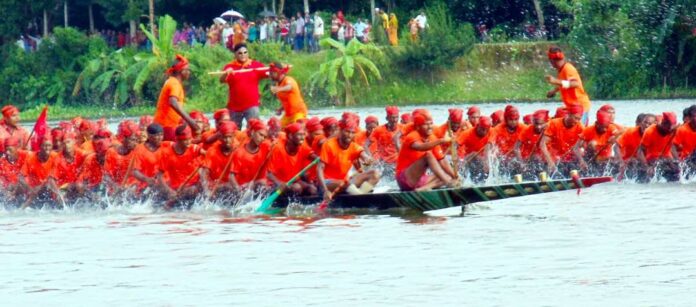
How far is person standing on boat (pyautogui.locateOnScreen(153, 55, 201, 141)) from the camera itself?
62.7 feet

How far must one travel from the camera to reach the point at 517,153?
20.8 metres

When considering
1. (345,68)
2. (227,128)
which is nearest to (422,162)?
(227,128)

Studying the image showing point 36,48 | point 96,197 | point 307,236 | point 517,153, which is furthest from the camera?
point 36,48

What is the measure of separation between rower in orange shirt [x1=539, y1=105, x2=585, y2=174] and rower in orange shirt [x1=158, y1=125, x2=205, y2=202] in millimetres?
4389

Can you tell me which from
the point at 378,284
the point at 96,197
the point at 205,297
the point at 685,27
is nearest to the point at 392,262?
the point at 378,284

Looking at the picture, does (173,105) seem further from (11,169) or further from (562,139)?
(562,139)

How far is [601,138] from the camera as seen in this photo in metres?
20.6

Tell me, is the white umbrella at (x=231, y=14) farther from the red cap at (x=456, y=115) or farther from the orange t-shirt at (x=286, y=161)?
the orange t-shirt at (x=286, y=161)

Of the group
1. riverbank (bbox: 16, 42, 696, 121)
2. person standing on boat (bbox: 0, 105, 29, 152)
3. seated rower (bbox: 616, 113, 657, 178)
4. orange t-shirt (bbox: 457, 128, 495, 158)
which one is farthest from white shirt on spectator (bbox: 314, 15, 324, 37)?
seated rower (bbox: 616, 113, 657, 178)

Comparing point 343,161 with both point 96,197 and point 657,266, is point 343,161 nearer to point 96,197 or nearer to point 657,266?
point 96,197

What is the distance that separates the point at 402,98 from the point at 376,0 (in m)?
3.76

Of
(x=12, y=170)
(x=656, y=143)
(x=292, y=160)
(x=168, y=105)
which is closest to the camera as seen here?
(x=292, y=160)

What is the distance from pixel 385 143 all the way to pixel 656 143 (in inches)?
133

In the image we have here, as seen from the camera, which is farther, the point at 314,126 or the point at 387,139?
the point at 387,139
